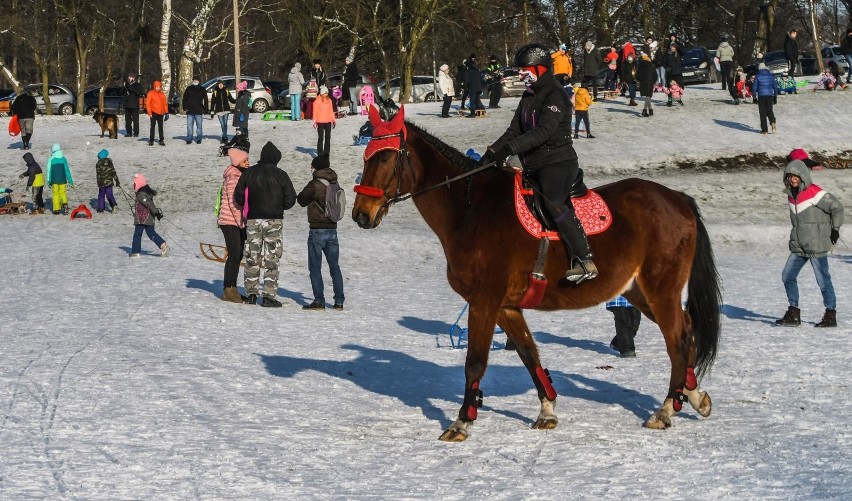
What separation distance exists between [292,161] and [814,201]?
59.3 feet

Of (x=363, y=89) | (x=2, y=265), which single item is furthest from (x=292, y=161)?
(x=2, y=265)

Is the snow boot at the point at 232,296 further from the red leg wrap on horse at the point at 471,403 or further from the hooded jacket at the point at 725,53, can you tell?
the hooded jacket at the point at 725,53

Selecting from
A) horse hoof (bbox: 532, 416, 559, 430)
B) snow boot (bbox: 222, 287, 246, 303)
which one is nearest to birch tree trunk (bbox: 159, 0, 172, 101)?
snow boot (bbox: 222, 287, 246, 303)

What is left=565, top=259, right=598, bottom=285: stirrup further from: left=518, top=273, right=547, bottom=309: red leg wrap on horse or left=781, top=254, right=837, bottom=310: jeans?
left=781, top=254, right=837, bottom=310: jeans

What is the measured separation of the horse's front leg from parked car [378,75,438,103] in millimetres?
38456

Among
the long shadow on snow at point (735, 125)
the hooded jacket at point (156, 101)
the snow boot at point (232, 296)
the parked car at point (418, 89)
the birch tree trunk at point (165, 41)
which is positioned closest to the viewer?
the snow boot at point (232, 296)

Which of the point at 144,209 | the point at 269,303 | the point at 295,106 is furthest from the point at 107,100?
the point at 269,303

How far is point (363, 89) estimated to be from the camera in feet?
122

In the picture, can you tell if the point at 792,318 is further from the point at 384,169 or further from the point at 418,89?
the point at 418,89

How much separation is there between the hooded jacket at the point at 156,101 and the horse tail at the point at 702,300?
24.3 m

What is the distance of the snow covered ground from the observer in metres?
7.05

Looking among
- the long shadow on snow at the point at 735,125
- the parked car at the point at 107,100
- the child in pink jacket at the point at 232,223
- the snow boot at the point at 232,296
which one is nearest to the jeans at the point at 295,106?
the long shadow on snow at the point at 735,125

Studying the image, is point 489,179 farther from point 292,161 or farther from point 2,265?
point 292,161

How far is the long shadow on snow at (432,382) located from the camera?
368 inches
